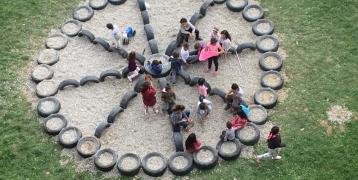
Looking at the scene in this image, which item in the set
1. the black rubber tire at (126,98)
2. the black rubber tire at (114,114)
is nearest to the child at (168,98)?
the black rubber tire at (126,98)

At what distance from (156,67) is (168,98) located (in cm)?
215

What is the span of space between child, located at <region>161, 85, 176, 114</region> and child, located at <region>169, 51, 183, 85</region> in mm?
1473

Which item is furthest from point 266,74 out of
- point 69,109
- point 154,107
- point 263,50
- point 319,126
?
point 69,109

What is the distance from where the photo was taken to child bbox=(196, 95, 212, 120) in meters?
24.3

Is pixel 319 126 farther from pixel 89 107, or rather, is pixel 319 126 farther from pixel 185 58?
pixel 89 107

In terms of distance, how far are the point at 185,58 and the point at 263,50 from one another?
3993 mm

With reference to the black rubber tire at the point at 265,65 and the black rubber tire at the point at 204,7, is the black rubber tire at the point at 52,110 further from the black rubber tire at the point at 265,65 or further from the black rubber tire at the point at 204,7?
the black rubber tire at the point at 265,65

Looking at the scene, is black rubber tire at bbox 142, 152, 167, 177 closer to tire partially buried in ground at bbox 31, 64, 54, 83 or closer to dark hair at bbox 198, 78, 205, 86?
dark hair at bbox 198, 78, 205, 86

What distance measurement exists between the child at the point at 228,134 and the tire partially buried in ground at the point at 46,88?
8.40 metres

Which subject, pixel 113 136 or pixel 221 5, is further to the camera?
pixel 221 5

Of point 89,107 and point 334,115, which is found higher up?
point 334,115

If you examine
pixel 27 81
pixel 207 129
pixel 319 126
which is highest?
pixel 319 126

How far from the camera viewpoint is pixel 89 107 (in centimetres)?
2605

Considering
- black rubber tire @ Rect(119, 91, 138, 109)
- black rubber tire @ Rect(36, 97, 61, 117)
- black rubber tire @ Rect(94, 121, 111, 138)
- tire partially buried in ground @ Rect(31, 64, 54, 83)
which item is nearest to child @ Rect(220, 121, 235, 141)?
black rubber tire @ Rect(119, 91, 138, 109)
